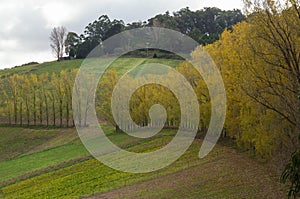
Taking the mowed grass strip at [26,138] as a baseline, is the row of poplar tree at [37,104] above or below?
above

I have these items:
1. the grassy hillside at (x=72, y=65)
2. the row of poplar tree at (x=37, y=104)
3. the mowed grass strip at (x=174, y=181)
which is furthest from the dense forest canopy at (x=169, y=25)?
the mowed grass strip at (x=174, y=181)

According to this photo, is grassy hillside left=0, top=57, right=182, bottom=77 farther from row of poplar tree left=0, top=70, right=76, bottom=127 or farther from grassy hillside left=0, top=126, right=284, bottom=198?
grassy hillside left=0, top=126, right=284, bottom=198

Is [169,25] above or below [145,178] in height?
above

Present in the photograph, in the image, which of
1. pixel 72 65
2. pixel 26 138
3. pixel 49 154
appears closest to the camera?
pixel 49 154

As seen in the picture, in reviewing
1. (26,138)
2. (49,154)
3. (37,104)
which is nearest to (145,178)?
(49,154)

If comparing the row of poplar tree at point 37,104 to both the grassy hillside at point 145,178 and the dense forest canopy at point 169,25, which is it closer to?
the grassy hillside at point 145,178

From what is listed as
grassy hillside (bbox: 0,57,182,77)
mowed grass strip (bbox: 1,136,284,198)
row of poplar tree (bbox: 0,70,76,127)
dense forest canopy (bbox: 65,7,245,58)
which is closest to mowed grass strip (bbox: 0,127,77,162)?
row of poplar tree (bbox: 0,70,76,127)

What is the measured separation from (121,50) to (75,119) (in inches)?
1974

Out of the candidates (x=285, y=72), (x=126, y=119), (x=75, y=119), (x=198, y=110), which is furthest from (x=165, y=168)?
(x=75, y=119)

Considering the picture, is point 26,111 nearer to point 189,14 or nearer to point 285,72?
point 285,72

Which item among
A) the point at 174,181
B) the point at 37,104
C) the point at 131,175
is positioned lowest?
the point at 131,175

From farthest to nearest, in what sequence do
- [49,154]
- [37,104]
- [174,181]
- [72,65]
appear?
Result: 1. [72,65]
2. [37,104]
3. [49,154]
4. [174,181]

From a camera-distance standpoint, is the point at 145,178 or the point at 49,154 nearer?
the point at 145,178

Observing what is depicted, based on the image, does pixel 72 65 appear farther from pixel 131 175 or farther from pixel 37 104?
pixel 131 175
